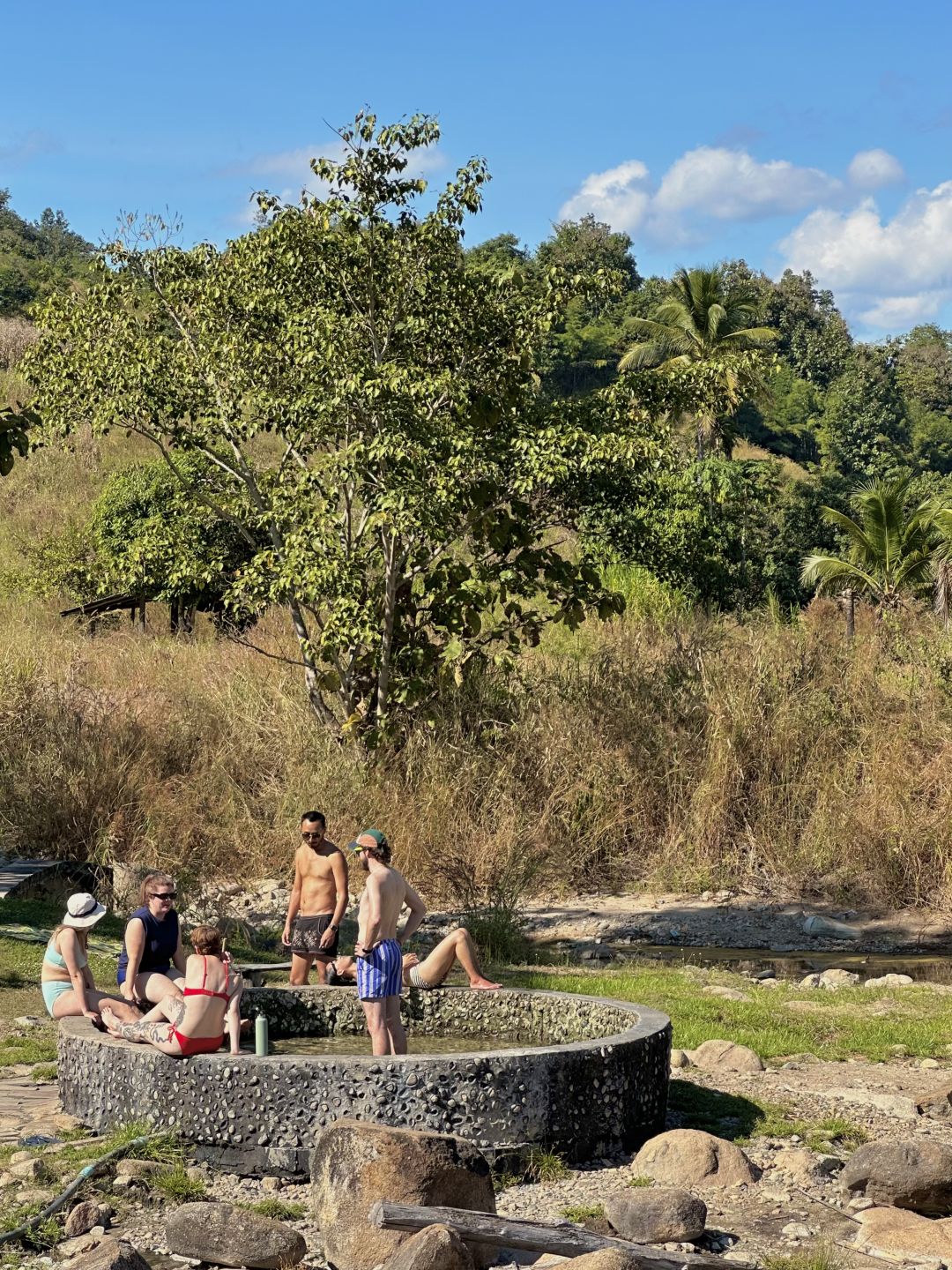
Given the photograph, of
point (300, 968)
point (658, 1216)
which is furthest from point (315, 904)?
point (658, 1216)

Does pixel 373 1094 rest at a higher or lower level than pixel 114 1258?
higher

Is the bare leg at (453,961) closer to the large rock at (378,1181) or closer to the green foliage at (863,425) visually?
the large rock at (378,1181)

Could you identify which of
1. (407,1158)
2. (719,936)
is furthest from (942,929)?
(407,1158)

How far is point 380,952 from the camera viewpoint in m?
8.40

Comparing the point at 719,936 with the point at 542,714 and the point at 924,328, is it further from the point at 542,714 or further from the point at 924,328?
the point at 924,328

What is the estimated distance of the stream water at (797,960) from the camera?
1468 centimetres

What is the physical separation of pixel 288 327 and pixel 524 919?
22.3 feet

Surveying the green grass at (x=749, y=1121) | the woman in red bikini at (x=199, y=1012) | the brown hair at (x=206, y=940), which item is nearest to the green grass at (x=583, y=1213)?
the green grass at (x=749, y=1121)

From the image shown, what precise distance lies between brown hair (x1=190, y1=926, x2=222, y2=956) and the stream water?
25.2 feet

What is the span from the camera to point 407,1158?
6426 millimetres

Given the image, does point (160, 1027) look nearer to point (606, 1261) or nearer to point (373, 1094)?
point (373, 1094)

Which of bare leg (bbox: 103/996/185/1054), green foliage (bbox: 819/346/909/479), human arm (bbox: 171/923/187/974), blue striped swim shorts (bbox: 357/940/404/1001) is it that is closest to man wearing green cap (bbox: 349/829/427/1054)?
blue striped swim shorts (bbox: 357/940/404/1001)

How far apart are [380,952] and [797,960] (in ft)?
26.6

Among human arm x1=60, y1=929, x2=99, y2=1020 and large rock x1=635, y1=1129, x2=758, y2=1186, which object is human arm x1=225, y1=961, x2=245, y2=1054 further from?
large rock x1=635, y1=1129, x2=758, y2=1186
